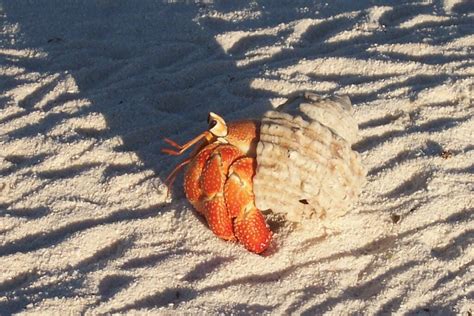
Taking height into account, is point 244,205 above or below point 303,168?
below

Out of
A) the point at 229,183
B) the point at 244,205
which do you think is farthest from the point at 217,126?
the point at 244,205

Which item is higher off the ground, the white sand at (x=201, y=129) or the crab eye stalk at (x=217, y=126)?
the crab eye stalk at (x=217, y=126)

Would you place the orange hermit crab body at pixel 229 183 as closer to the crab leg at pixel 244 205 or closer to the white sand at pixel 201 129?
the crab leg at pixel 244 205

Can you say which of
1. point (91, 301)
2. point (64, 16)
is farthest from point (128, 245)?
point (64, 16)

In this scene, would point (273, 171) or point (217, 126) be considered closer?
point (273, 171)

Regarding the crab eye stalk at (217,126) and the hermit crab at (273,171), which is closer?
the hermit crab at (273,171)

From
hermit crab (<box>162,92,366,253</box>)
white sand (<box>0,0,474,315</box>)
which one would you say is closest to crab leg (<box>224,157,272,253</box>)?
hermit crab (<box>162,92,366,253</box>)

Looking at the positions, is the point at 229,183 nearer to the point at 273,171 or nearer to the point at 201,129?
the point at 273,171

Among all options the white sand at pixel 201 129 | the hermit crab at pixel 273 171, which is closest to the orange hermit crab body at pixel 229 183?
the hermit crab at pixel 273 171
